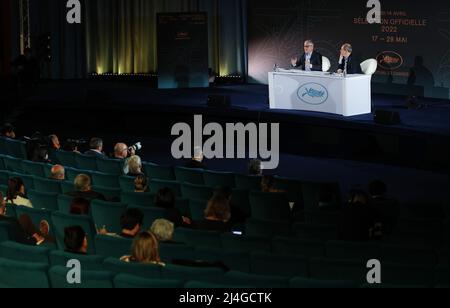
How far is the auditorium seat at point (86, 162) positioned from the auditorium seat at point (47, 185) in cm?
163

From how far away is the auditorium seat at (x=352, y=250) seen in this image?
6.79m

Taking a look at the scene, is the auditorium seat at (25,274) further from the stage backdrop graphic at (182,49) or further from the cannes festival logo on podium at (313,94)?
the stage backdrop graphic at (182,49)

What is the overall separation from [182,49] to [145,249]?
11635mm

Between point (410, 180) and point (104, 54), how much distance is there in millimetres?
9191

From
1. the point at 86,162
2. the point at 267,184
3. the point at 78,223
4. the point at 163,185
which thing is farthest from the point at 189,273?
the point at 86,162

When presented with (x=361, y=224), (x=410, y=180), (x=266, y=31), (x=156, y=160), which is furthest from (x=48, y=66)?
(x=361, y=224)

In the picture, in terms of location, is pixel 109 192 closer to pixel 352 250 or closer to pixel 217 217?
pixel 217 217

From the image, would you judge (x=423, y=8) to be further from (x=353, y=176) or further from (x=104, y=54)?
(x=104, y=54)

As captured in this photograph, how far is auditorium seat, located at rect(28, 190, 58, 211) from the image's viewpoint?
28.5ft

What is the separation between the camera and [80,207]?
7.98m

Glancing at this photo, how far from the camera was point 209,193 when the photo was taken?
9500 mm

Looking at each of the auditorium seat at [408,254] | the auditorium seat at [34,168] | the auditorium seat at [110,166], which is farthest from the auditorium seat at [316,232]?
the auditorium seat at [34,168]

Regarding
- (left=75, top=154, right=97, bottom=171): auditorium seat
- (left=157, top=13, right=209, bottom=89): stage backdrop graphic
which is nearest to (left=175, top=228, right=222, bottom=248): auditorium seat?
(left=75, top=154, right=97, bottom=171): auditorium seat

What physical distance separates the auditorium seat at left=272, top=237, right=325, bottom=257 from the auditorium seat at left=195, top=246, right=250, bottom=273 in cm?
58
